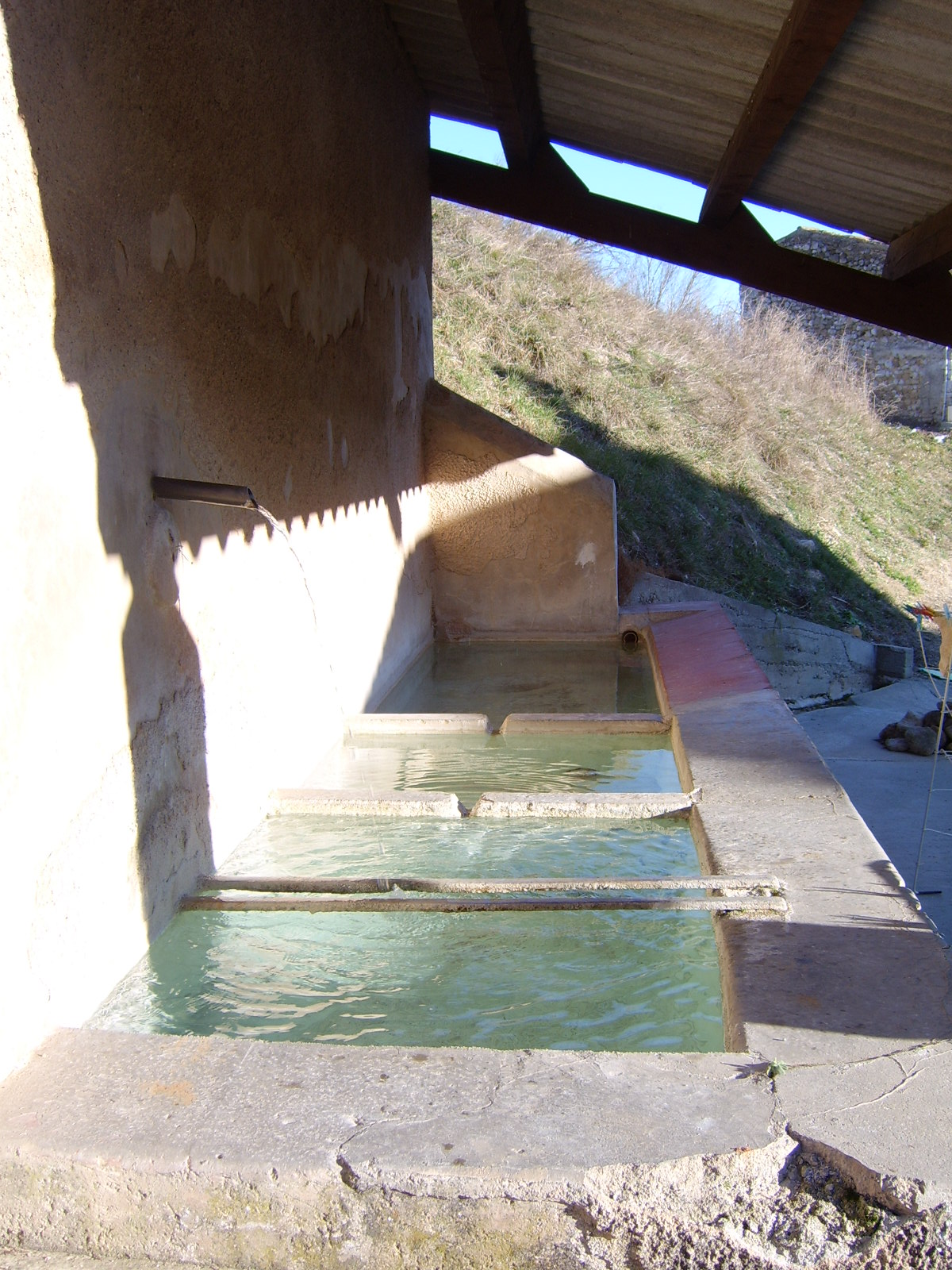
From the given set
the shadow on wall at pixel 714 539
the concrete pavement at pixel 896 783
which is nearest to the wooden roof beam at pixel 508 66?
the concrete pavement at pixel 896 783

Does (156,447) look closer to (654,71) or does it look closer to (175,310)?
(175,310)

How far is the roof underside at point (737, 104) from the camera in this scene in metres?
4.18

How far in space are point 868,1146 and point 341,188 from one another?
17.6ft

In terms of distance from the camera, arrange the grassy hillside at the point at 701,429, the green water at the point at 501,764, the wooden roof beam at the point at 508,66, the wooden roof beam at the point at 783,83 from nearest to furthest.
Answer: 1. the wooden roof beam at the point at 783,83
2. the green water at the point at 501,764
3. the wooden roof beam at the point at 508,66
4. the grassy hillside at the point at 701,429

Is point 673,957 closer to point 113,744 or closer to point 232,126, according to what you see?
point 113,744

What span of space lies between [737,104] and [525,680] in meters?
3.74

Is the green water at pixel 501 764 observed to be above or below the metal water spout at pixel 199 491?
below

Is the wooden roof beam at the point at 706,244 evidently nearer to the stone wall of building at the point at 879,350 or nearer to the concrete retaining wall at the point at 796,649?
the concrete retaining wall at the point at 796,649

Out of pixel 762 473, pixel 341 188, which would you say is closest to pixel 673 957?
pixel 341 188

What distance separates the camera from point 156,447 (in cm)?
320

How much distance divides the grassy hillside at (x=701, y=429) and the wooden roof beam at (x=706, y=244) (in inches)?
140

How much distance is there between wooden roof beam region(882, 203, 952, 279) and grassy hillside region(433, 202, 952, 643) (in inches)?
178

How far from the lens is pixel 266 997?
2.82 meters

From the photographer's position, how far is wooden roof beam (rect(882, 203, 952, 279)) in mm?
5465
